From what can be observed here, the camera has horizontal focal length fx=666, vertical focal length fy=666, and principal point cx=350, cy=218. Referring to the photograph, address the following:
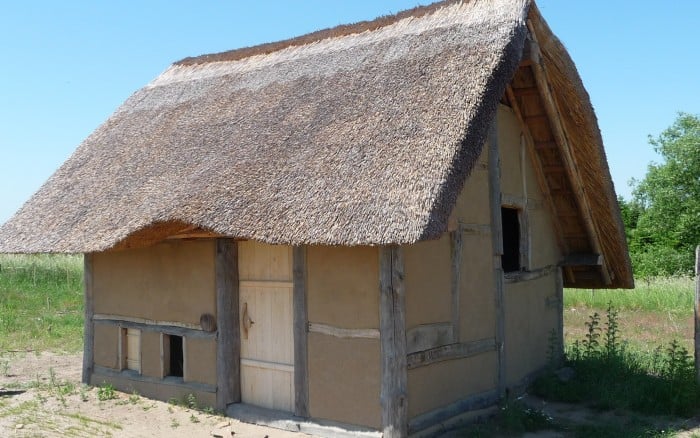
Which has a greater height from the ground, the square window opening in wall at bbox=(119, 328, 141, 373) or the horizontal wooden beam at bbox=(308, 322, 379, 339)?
the horizontal wooden beam at bbox=(308, 322, 379, 339)

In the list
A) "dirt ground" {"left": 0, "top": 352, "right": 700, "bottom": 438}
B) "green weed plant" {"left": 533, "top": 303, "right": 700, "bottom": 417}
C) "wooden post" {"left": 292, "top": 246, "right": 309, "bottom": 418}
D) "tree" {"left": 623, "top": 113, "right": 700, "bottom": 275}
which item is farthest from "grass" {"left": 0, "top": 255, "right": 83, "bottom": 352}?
"tree" {"left": 623, "top": 113, "right": 700, "bottom": 275}

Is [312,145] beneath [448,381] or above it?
above

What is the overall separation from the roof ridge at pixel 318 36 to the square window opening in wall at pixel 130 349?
427 centimetres

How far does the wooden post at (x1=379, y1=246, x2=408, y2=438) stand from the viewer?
5.63 metres

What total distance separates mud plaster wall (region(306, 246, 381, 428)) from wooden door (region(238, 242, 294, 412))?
56cm

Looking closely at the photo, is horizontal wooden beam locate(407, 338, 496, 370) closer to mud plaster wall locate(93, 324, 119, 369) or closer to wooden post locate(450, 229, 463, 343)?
wooden post locate(450, 229, 463, 343)

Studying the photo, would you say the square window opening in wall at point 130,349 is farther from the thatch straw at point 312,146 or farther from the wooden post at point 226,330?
the wooden post at point 226,330

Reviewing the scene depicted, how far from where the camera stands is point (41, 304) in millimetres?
15734

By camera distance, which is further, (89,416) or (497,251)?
(497,251)

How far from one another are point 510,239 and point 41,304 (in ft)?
38.8

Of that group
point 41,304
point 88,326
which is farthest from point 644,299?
point 41,304

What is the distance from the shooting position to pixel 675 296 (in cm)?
1467

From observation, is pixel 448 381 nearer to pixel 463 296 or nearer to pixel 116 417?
pixel 463 296

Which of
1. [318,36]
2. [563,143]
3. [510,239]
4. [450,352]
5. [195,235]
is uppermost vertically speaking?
[318,36]
